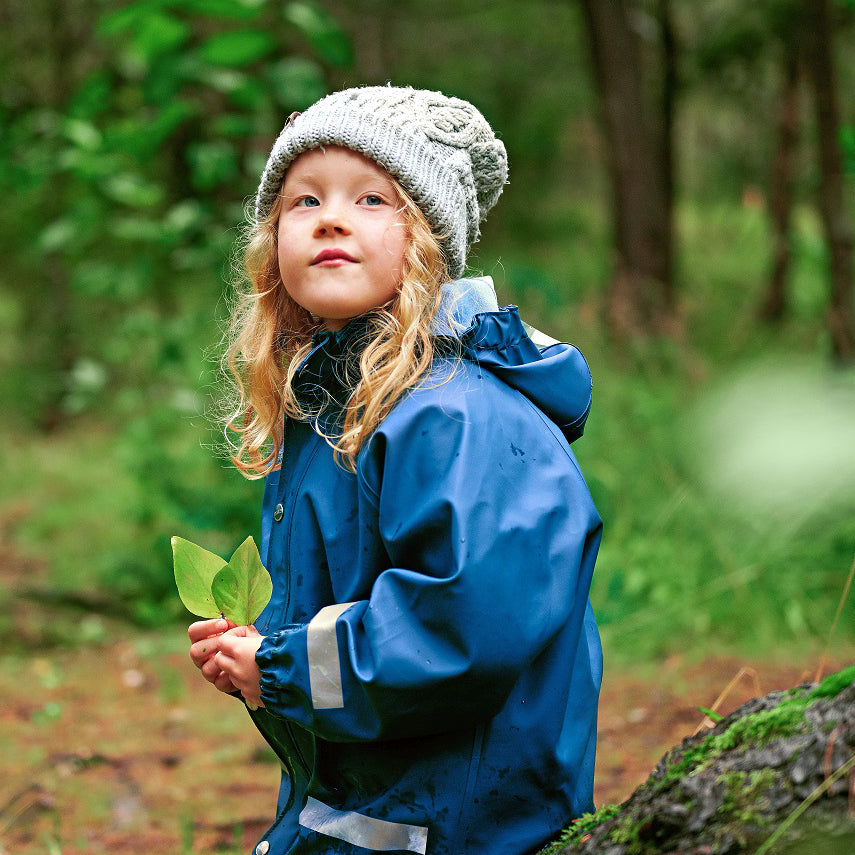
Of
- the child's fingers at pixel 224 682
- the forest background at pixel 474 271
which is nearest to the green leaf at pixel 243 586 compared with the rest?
the child's fingers at pixel 224 682

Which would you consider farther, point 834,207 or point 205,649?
point 834,207

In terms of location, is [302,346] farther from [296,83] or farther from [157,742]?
[157,742]

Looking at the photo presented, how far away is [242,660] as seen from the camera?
65.1 inches

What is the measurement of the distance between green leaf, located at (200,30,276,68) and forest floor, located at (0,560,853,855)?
2.39m

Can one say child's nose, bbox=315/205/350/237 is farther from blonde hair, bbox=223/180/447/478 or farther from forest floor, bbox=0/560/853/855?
forest floor, bbox=0/560/853/855

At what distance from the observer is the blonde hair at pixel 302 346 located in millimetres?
1677

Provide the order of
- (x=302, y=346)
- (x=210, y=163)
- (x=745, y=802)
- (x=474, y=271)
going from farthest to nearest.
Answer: (x=210, y=163) → (x=474, y=271) → (x=302, y=346) → (x=745, y=802)

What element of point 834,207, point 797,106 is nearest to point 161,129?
point 834,207

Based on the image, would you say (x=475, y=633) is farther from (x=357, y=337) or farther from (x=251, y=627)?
(x=357, y=337)

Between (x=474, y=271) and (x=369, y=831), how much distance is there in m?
1.34

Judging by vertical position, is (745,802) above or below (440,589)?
below

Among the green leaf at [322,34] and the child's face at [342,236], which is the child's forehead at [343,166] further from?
the green leaf at [322,34]

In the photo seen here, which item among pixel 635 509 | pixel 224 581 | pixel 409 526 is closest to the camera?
pixel 409 526

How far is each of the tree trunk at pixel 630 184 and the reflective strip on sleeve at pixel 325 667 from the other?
5529 millimetres
